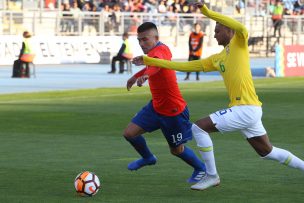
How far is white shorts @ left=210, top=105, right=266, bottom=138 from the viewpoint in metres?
11.0

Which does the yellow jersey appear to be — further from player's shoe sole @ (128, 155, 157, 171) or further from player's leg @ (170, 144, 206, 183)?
player's shoe sole @ (128, 155, 157, 171)

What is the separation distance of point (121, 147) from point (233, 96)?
5.20 meters

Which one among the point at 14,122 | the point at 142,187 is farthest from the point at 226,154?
the point at 14,122

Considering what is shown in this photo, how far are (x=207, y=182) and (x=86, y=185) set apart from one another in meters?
1.40

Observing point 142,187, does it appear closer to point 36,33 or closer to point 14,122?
point 14,122

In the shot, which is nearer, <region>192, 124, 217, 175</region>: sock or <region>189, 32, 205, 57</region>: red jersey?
<region>192, 124, 217, 175</region>: sock

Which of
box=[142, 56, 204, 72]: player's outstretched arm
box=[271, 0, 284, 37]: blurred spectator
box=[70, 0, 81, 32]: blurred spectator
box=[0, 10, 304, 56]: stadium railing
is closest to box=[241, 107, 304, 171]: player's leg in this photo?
box=[142, 56, 204, 72]: player's outstretched arm

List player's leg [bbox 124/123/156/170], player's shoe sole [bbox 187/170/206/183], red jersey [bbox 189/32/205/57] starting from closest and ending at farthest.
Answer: player's shoe sole [bbox 187/170/206/183] < player's leg [bbox 124/123/156/170] < red jersey [bbox 189/32/205/57]

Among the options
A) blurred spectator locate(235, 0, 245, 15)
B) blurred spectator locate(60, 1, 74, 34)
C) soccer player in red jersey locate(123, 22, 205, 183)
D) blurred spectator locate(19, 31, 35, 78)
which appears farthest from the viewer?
blurred spectator locate(235, 0, 245, 15)

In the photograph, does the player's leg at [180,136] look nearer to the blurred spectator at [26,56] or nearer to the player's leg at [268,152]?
the player's leg at [268,152]

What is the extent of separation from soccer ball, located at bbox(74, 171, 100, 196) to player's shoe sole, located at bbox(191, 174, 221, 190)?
1160 millimetres

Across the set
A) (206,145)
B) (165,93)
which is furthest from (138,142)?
(206,145)

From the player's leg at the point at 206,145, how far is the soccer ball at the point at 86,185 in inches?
46.7

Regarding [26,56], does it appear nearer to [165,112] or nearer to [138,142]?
[138,142]
